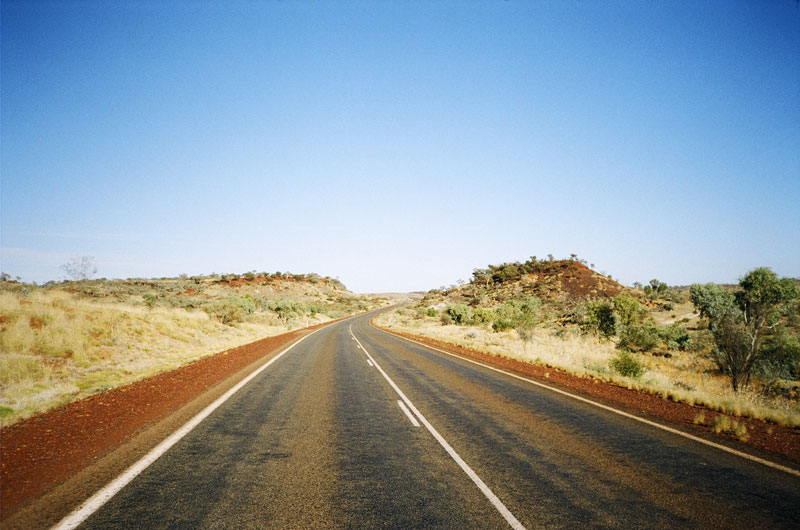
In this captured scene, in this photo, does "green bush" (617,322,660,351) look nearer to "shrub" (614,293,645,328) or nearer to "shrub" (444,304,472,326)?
"shrub" (614,293,645,328)

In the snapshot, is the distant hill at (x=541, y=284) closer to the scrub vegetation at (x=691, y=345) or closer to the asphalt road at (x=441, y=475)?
the scrub vegetation at (x=691, y=345)

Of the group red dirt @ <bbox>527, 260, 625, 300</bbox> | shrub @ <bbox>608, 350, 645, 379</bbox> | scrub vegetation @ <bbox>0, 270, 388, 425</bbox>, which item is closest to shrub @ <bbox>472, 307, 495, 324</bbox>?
red dirt @ <bbox>527, 260, 625, 300</bbox>

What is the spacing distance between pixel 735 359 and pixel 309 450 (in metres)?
17.7

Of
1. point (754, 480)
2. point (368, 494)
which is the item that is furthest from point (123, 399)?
point (754, 480)

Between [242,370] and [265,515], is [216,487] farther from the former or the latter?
[242,370]

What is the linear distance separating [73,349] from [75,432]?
26.3 feet

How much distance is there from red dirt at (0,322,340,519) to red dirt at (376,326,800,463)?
31.4ft

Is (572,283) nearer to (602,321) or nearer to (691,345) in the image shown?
(602,321)

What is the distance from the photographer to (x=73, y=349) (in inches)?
459

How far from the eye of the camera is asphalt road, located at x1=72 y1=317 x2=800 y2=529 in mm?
3543

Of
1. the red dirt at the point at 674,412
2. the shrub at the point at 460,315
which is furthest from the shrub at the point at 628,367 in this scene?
the shrub at the point at 460,315

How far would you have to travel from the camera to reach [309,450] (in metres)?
5.27

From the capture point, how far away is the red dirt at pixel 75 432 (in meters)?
4.13

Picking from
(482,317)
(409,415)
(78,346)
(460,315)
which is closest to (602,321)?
(482,317)
